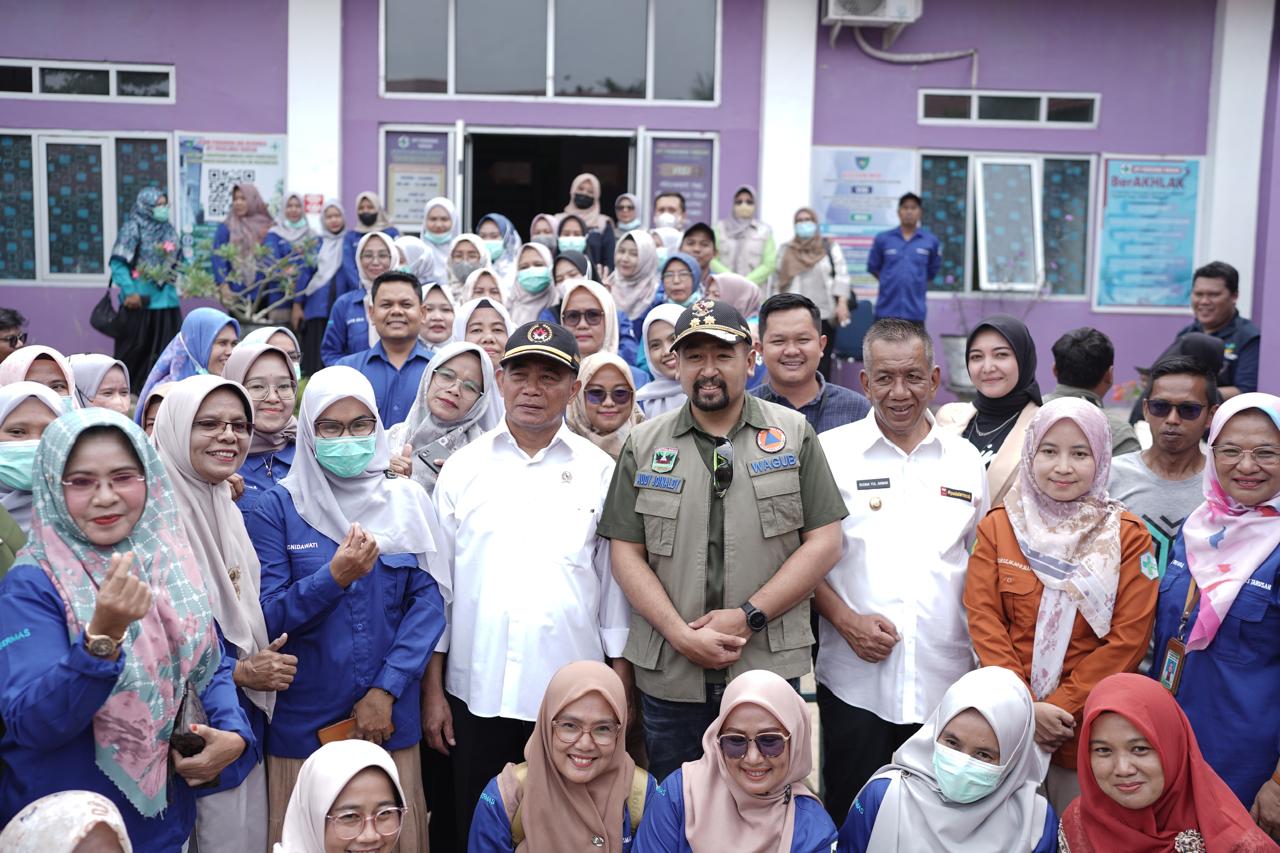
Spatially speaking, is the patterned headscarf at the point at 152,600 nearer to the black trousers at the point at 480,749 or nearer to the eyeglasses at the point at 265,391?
the black trousers at the point at 480,749

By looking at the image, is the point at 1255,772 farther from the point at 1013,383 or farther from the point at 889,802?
the point at 1013,383

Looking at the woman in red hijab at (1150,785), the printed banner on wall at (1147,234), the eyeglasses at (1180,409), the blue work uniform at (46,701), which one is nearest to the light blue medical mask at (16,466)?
the blue work uniform at (46,701)

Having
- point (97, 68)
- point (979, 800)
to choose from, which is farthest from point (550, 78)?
point (979, 800)

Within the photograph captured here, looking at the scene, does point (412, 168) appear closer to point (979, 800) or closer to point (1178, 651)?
point (1178, 651)

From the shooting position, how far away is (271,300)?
10406mm

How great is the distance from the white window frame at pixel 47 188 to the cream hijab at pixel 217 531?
883cm

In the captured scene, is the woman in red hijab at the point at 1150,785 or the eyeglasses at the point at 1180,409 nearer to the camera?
the woman in red hijab at the point at 1150,785

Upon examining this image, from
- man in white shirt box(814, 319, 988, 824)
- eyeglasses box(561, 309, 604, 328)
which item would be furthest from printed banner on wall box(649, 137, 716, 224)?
man in white shirt box(814, 319, 988, 824)

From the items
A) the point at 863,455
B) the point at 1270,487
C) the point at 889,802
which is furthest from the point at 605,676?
the point at 1270,487

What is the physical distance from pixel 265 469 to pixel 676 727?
158 centimetres

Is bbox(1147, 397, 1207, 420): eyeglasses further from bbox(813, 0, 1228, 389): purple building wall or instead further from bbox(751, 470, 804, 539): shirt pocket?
bbox(813, 0, 1228, 389): purple building wall

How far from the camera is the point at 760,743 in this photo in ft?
9.59

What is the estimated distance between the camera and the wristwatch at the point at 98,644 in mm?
2355

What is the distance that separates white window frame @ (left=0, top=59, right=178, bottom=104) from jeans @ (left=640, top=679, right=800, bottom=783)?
9.83 metres
